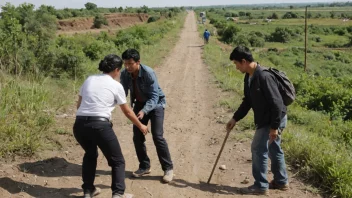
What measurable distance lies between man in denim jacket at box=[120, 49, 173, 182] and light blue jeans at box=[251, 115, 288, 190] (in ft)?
3.66

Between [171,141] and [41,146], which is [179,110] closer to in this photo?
[171,141]

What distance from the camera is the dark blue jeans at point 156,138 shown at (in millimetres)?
4332

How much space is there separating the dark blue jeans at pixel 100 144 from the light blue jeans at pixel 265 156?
150cm

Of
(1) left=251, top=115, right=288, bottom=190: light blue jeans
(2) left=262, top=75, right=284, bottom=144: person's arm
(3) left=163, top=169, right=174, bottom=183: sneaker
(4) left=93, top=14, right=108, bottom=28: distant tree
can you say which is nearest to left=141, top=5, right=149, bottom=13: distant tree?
(4) left=93, top=14, right=108, bottom=28: distant tree

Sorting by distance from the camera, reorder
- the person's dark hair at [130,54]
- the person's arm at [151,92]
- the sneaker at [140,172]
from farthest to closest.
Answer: the sneaker at [140,172], the person's arm at [151,92], the person's dark hair at [130,54]

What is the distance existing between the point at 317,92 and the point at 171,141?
25.1 feet

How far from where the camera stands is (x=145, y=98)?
14.1 ft

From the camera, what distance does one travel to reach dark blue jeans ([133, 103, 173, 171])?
14.2ft

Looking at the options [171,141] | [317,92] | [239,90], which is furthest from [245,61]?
[317,92]

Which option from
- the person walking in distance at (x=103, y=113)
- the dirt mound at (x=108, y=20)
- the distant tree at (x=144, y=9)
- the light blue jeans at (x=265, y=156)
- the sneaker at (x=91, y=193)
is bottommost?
the sneaker at (x=91, y=193)

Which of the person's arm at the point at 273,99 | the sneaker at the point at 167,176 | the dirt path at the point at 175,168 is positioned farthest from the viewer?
the sneaker at the point at 167,176

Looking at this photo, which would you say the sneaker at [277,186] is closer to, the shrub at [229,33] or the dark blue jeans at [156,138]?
the dark blue jeans at [156,138]

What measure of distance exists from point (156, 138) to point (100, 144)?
3.15ft

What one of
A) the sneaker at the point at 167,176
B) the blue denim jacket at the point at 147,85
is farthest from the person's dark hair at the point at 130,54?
the sneaker at the point at 167,176
